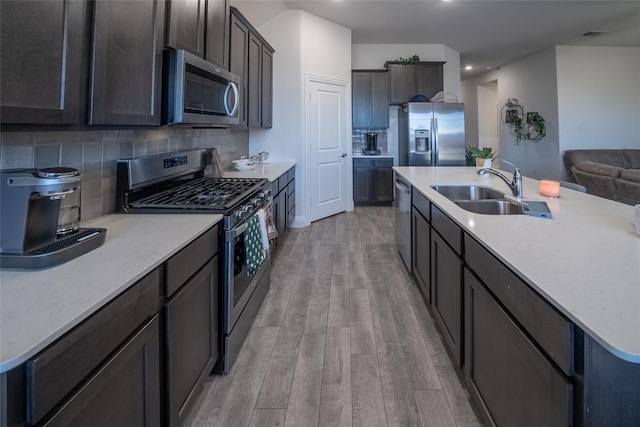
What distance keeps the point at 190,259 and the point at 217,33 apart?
6.09 ft

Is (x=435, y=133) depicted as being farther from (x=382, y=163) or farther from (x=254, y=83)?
(x=254, y=83)

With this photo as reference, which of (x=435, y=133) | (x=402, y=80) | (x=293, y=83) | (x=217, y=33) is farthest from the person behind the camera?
(x=402, y=80)

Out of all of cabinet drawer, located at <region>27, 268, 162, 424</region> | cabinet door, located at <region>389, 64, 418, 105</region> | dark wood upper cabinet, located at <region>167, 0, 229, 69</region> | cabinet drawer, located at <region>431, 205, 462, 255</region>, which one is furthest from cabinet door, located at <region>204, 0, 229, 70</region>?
cabinet door, located at <region>389, 64, 418, 105</region>

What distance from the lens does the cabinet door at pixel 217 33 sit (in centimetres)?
245

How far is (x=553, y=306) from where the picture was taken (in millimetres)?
927

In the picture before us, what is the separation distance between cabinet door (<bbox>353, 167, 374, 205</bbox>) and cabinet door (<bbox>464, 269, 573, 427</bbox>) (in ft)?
17.0

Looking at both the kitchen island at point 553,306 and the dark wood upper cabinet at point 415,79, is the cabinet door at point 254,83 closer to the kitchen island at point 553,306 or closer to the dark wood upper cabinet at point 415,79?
the kitchen island at point 553,306

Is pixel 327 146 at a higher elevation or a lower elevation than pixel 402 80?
lower

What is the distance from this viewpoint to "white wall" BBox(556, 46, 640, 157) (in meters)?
7.05

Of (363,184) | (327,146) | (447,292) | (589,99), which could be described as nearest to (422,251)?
(447,292)

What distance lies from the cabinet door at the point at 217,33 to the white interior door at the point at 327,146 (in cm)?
256

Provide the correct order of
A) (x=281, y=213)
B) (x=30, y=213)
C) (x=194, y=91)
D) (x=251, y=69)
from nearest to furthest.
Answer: (x=30, y=213), (x=194, y=91), (x=251, y=69), (x=281, y=213)

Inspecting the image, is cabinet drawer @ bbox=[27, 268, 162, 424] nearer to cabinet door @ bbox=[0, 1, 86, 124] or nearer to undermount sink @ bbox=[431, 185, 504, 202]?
cabinet door @ bbox=[0, 1, 86, 124]

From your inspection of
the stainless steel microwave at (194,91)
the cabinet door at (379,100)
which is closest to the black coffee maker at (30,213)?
the stainless steel microwave at (194,91)
